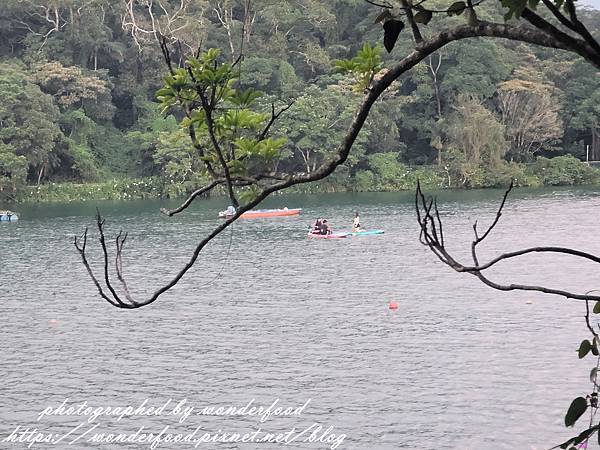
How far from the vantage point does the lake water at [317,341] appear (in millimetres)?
13898

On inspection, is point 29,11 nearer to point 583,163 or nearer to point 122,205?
point 122,205

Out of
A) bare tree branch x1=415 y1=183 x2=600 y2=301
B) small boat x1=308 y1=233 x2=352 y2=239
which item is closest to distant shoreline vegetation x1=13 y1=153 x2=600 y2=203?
small boat x1=308 y1=233 x2=352 y2=239

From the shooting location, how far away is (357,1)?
208ft

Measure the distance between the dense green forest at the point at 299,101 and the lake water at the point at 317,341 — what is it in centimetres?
2443

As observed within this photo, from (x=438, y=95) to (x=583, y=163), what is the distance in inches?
381

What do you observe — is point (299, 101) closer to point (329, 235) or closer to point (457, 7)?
point (329, 235)

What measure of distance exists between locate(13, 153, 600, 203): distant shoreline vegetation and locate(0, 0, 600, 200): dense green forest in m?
0.08

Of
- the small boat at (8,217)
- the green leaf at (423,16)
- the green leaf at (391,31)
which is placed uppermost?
the green leaf at (423,16)

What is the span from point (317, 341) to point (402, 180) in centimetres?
4362

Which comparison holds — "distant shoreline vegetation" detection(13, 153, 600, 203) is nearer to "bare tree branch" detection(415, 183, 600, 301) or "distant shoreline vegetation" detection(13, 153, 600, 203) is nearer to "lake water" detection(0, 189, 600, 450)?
"lake water" detection(0, 189, 600, 450)

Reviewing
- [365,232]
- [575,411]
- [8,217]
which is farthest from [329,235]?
[575,411]

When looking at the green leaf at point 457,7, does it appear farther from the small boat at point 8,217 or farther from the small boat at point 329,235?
the small boat at point 8,217

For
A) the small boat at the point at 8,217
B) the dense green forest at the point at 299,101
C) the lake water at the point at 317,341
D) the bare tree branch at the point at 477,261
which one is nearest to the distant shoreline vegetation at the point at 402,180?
the dense green forest at the point at 299,101

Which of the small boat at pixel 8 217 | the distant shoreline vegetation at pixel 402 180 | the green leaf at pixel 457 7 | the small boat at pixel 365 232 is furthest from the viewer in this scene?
the distant shoreline vegetation at pixel 402 180
